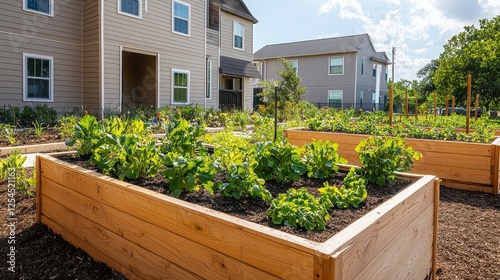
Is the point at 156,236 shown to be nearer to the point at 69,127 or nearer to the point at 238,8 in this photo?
the point at 69,127

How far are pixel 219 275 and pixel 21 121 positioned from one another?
884 centimetres

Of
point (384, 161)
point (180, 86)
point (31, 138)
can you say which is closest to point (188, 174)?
point (384, 161)

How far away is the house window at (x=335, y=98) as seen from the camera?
2738cm

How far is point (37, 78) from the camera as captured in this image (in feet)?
32.8

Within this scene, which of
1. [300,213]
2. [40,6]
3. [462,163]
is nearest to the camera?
[300,213]

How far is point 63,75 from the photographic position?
1055 centimetres

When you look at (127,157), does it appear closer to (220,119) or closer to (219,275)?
(219,275)

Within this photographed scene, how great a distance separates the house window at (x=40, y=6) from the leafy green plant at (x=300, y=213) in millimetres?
10472

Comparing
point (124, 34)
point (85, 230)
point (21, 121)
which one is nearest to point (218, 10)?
point (124, 34)

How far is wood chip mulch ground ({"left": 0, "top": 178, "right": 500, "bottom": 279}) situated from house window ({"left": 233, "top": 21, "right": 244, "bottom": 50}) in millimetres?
14322

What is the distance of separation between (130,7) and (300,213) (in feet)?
36.6

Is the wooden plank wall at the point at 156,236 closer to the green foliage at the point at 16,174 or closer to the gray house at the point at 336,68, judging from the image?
the green foliage at the point at 16,174

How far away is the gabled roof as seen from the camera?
16281 mm

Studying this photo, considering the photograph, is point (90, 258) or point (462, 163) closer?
point (90, 258)
